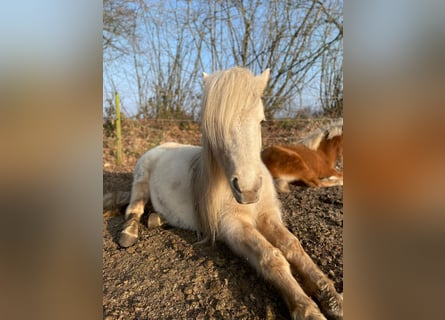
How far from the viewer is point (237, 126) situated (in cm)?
95

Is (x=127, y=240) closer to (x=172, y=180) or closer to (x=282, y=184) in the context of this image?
(x=172, y=180)

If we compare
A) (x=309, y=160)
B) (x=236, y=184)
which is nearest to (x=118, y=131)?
(x=236, y=184)

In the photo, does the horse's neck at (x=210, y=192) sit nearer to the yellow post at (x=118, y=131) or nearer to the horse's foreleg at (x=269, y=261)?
the horse's foreleg at (x=269, y=261)

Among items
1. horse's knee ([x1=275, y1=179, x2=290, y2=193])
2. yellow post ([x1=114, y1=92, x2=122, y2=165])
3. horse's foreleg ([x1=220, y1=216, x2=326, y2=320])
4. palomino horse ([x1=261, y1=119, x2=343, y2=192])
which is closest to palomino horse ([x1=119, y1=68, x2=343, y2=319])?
horse's foreleg ([x1=220, y1=216, x2=326, y2=320])

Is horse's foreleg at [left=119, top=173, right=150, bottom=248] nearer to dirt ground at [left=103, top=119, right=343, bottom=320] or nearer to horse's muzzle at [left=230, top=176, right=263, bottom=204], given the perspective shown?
dirt ground at [left=103, top=119, right=343, bottom=320]

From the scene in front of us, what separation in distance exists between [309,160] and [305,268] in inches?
70.0

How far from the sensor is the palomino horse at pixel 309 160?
2377 mm

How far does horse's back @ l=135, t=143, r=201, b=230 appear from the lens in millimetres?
1444
